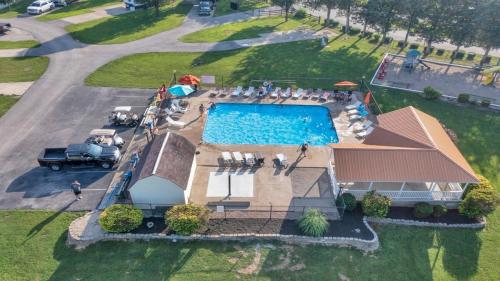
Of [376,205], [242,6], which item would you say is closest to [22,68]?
[242,6]

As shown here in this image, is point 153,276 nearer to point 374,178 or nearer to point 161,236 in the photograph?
point 161,236

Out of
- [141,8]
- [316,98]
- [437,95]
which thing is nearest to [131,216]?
[316,98]

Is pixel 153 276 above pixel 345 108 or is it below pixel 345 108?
below

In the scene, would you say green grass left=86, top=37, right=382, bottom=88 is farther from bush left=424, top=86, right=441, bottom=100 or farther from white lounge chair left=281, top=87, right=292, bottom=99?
bush left=424, top=86, right=441, bottom=100

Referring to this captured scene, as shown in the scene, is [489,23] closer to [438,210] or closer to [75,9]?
[438,210]

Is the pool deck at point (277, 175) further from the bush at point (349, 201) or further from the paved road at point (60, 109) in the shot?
the paved road at point (60, 109)

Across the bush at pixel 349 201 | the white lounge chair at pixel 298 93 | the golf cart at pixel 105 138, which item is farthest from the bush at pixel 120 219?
the white lounge chair at pixel 298 93

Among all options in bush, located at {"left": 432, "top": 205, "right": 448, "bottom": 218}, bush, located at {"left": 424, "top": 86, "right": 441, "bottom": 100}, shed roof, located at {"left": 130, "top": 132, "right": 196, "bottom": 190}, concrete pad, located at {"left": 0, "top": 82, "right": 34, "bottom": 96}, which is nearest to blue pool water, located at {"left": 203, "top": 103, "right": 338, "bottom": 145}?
shed roof, located at {"left": 130, "top": 132, "right": 196, "bottom": 190}
